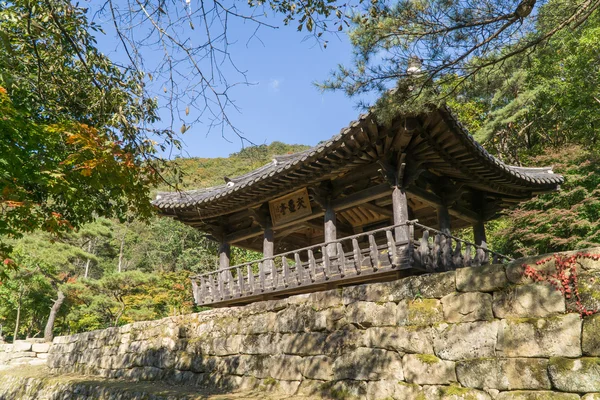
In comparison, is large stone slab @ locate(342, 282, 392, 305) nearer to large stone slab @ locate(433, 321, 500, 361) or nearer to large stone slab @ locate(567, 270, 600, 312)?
large stone slab @ locate(433, 321, 500, 361)

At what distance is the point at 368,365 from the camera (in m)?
4.17

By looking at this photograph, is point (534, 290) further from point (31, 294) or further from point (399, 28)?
point (31, 294)

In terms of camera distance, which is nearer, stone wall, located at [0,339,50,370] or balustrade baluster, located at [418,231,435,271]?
balustrade baluster, located at [418,231,435,271]

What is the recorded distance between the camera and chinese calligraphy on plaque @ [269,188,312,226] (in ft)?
30.3

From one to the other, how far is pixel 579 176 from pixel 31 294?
26.6 meters

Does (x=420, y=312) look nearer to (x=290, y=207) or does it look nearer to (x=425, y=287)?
(x=425, y=287)

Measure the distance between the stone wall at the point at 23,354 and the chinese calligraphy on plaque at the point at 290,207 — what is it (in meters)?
9.58

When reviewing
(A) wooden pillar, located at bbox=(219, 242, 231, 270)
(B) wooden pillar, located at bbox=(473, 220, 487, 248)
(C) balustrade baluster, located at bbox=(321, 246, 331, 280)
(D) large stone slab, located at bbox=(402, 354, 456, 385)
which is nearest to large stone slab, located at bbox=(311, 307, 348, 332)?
(D) large stone slab, located at bbox=(402, 354, 456, 385)

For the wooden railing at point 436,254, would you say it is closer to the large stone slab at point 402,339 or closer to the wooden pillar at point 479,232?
the wooden pillar at point 479,232

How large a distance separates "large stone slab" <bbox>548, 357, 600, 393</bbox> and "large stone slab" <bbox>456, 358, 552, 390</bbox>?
2.5 inches

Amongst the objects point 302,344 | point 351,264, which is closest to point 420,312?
point 302,344

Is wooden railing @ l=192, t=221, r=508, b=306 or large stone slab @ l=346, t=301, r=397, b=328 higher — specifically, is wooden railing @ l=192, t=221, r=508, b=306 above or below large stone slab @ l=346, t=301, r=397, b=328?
above

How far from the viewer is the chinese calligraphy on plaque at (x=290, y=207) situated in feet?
30.3

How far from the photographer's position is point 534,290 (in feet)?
10.6
